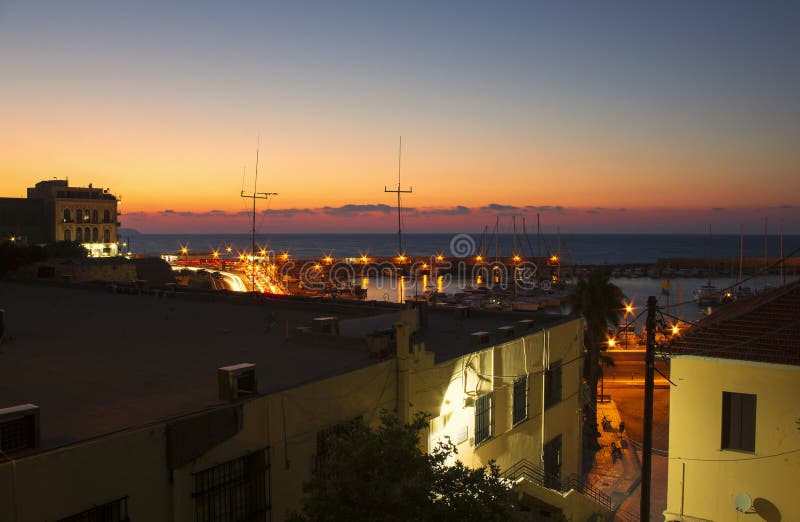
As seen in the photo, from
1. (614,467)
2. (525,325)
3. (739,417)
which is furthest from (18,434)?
(614,467)

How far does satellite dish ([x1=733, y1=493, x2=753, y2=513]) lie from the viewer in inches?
531

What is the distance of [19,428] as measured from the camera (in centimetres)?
721

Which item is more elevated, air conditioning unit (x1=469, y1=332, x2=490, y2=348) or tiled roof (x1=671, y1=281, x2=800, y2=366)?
tiled roof (x1=671, y1=281, x2=800, y2=366)

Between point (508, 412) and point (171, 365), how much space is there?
8669mm

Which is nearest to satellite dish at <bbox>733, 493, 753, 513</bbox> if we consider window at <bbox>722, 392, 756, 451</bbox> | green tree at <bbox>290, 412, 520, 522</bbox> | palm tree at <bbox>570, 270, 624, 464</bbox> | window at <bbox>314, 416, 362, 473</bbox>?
window at <bbox>722, 392, 756, 451</bbox>

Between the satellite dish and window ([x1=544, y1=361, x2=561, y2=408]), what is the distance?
5.63 meters

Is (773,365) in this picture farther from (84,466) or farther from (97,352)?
(97,352)

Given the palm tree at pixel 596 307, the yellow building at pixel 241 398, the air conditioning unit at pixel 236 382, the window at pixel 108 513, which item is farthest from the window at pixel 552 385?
the window at pixel 108 513

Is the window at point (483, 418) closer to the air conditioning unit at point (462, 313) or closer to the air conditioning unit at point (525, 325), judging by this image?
the air conditioning unit at point (525, 325)

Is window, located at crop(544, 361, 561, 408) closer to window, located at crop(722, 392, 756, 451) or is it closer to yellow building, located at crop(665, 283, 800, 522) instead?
yellow building, located at crop(665, 283, 800, 522)

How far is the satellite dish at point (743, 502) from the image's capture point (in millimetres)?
13485

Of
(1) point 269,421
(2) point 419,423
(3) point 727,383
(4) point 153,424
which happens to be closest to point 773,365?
(3) point 727,383

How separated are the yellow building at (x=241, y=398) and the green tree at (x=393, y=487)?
1.63 m

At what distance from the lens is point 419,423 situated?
9070 millimetres
